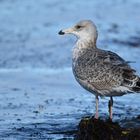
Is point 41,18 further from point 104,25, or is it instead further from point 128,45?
point 128,45

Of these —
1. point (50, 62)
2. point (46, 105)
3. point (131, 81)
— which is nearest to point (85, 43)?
point (131, 81)

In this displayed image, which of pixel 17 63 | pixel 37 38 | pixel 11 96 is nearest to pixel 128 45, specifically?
pixel 37 38

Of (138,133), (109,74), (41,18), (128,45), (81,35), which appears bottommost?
(138,133)

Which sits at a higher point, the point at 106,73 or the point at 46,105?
the point at 106,73

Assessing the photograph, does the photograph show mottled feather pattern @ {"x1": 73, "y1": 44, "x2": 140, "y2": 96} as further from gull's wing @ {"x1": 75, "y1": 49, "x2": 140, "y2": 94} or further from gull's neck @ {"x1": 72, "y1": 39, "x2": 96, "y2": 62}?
gull's neck @ {"x1": 72, "y1": 39, "x2": 96, "y2": 62}

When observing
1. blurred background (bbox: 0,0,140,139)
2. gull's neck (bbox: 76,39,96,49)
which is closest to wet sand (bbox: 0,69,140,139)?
blurred background (bbox: 0,0,140,139)

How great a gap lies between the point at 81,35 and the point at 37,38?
7530 mm

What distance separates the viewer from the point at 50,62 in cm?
1659

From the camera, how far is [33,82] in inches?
580

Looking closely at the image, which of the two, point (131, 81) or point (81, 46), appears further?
point (81, 46)

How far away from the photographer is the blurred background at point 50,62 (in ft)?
39.3

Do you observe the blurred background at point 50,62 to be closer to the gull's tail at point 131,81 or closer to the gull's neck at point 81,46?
the gull's neck at point 81,46

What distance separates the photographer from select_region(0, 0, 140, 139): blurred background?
11984 mm

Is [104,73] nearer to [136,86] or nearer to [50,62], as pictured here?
[136,86]
